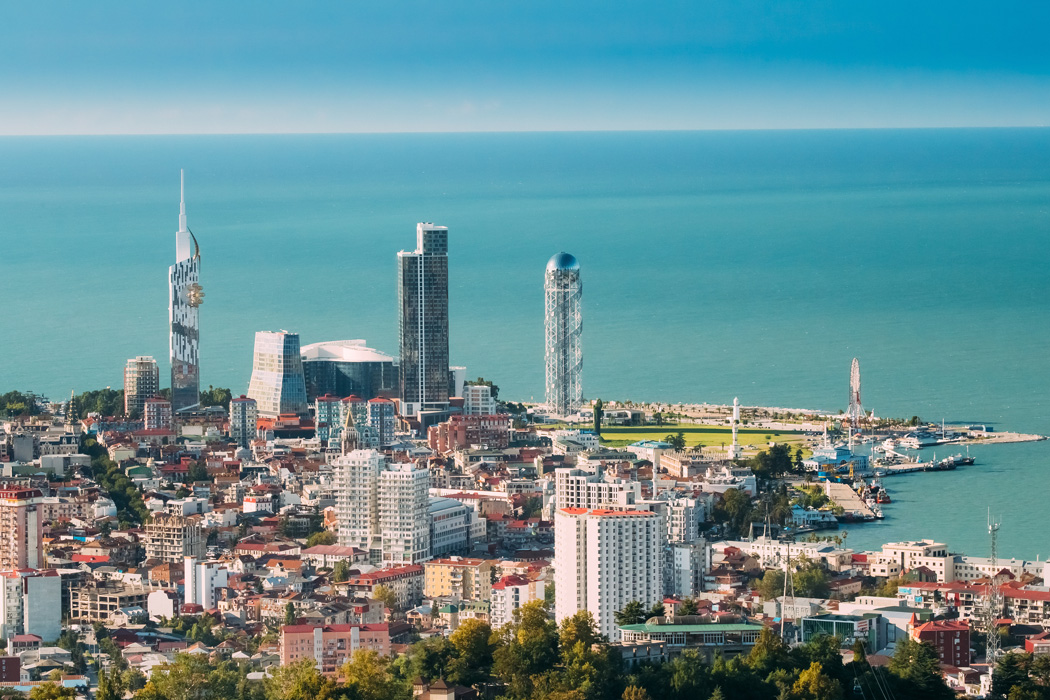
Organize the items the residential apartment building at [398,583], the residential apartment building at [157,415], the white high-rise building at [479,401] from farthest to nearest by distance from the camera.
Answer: the white high-rise building at [479,401]
the residential apartment building at [157,415]
the residential apartment building at [398,583]

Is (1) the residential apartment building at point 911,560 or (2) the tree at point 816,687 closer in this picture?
(2) the tree at point 816,687

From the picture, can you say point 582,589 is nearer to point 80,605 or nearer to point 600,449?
point 80,605

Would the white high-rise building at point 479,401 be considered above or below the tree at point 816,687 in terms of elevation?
above

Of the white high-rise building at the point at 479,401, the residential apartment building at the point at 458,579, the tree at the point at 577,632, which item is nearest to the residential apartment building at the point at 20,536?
the residential apartment building at the point at 458,579

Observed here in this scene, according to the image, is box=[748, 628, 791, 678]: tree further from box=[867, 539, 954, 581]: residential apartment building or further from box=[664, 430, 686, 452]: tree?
box=[664, 430, 686, 452]: tree

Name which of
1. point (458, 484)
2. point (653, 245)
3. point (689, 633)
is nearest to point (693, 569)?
point (689, 633)

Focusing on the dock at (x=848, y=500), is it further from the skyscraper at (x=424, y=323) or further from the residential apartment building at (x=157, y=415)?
the residential apartment building at (x=157, y=415)

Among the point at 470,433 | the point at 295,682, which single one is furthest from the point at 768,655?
the point at 470,433

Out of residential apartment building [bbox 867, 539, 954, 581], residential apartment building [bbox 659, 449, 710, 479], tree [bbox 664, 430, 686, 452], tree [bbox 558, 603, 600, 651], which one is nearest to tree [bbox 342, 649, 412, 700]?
tree [bbox 558, 603, 600, 651]
